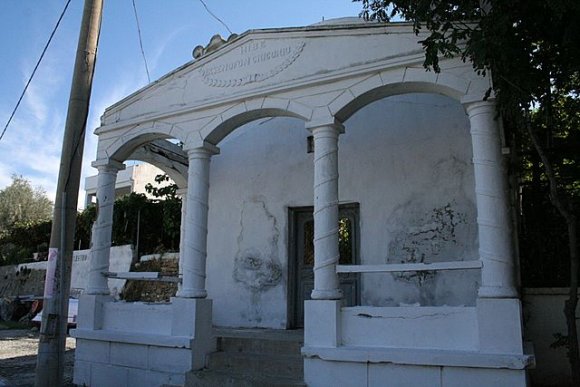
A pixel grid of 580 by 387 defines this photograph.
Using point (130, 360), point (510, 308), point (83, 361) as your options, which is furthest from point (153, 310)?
point (510, 308)

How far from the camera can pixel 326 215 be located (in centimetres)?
586

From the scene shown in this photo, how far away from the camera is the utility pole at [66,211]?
5089mm

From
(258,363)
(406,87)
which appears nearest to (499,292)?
(406,87)

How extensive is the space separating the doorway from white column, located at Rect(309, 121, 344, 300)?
2150 millimetres

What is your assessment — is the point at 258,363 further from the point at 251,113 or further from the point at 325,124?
the point at 251,113

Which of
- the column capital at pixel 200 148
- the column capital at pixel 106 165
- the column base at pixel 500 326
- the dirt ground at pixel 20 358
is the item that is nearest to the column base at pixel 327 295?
the column base at pixel 500 326

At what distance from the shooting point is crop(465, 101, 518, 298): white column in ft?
16.3

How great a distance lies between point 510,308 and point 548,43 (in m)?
2.50

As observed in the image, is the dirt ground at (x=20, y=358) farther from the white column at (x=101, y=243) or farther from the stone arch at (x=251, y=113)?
the stone arch at (x=251, y=113)

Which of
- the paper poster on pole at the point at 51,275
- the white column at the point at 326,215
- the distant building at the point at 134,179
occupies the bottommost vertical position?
the paper poster on pole at the point at 51,275

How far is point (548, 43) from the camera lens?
4.71m

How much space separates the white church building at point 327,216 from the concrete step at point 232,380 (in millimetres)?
53

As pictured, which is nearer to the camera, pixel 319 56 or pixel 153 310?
pixel 319 56

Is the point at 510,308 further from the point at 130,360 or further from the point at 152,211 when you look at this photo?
the point at 152,211
